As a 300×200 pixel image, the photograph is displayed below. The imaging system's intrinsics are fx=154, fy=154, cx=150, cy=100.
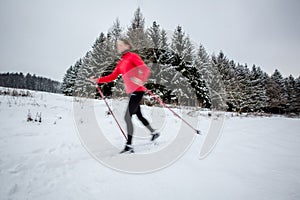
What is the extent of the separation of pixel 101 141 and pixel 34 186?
1.84 m

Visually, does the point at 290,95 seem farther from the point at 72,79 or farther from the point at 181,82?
the point at 72,79

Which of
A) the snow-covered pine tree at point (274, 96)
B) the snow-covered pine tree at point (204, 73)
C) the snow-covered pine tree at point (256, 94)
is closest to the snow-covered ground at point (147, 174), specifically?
the snow-covered pine tree at point (204, 73)

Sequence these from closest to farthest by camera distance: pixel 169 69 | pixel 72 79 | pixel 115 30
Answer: pixel 169 69, pixel 115 30, pixel 72 79

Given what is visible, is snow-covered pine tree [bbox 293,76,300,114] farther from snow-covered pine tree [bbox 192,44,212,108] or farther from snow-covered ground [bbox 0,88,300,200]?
snow-covered ground [bbox 0,88,300,200]

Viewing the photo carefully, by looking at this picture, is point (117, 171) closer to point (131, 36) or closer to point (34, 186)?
point (34, 186)

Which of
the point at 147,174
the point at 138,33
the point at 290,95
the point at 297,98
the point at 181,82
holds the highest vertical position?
the point at 138,33

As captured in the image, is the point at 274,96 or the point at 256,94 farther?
the point at 274,96

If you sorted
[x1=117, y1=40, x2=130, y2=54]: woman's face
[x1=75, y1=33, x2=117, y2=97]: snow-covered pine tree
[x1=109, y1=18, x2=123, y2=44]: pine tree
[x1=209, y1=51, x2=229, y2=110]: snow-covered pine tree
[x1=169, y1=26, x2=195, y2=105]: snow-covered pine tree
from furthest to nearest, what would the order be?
[x1=109, y1=18, x2=123, y2=44]: pine tree
[x1=209, y1=51, x2=229, y2=110]: snow-covered pine tree
[x1=75, y1=33, x2=117, y2=97]: snow-covered pine tree
[x1=169, y1=26, x2=195, y2=105]: snow-covered pine tree
[x1=117, y1=40, x2=130, y2=54]: woman's face

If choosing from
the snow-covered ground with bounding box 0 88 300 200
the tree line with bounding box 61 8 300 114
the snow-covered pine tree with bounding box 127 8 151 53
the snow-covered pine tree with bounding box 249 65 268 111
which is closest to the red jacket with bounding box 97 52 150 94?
the snow-covered ground with bounding box 0 88 300 200

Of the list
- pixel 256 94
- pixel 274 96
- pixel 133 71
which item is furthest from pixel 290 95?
pixel 133 71

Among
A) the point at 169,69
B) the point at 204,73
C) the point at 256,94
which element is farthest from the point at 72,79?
the point at 256,94

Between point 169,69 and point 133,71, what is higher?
point 169,69

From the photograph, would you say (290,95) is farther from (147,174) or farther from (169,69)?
(147,174)

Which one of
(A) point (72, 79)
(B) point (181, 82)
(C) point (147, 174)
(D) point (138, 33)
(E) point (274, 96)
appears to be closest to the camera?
(C) point (147, 174)
